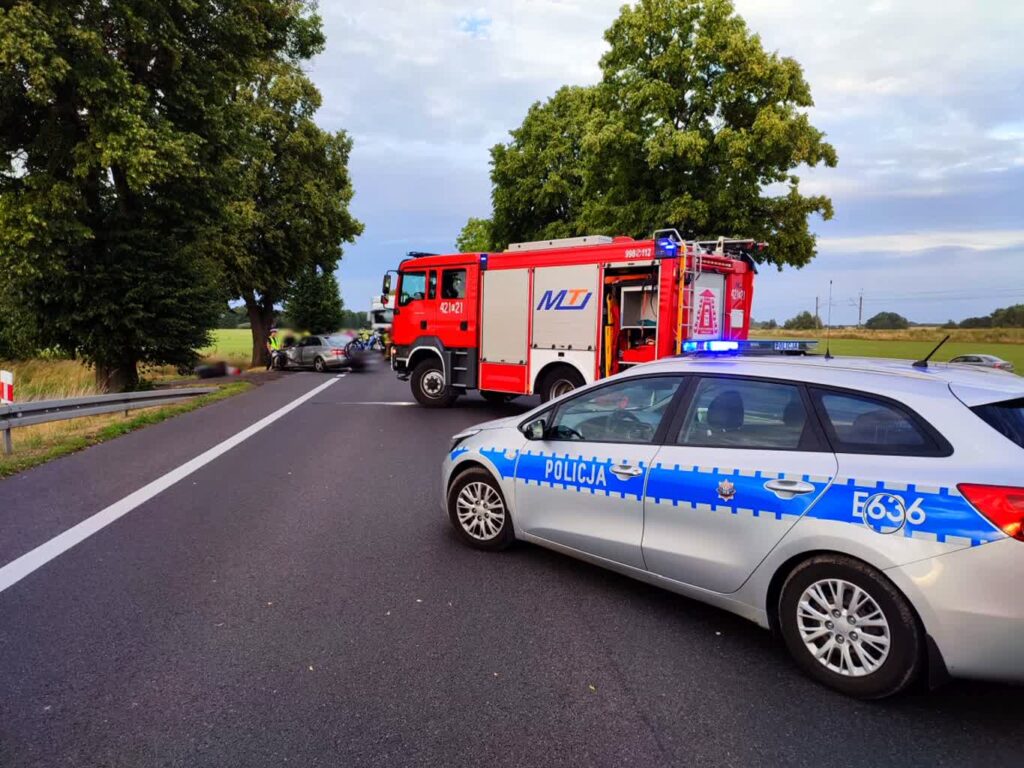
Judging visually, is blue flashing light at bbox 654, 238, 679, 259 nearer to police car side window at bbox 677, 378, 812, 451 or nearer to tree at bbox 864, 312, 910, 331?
tree at bbox 864, 312, 910, 331

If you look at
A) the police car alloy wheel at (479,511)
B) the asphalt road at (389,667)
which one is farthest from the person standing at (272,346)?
the police car alloy wheel at (479,511)

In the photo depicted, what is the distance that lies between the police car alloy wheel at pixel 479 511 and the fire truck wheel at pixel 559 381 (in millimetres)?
6545

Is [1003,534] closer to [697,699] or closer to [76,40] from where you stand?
[697,699]

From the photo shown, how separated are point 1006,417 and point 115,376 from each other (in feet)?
65.4

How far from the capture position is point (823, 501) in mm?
3162

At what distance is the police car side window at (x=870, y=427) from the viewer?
10.1 ft

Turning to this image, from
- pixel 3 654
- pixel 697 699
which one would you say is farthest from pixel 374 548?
pixel 697 699

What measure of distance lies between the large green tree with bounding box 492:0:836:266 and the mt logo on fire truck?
741cm

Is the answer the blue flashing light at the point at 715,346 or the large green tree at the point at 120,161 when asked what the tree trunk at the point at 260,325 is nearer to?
the large green tree at the point at 120,161

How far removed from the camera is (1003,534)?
2.68 meters

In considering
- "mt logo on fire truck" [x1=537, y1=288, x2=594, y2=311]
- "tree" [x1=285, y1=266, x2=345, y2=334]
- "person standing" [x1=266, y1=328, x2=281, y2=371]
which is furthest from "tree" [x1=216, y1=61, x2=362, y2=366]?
"tree" [x1=285, y1=266, x2=345, y2=334]

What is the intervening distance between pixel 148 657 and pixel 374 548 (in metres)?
1.90

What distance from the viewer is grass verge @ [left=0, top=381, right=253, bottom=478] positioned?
8.52 metres

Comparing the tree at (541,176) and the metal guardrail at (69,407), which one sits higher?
the tree at (541,176)
